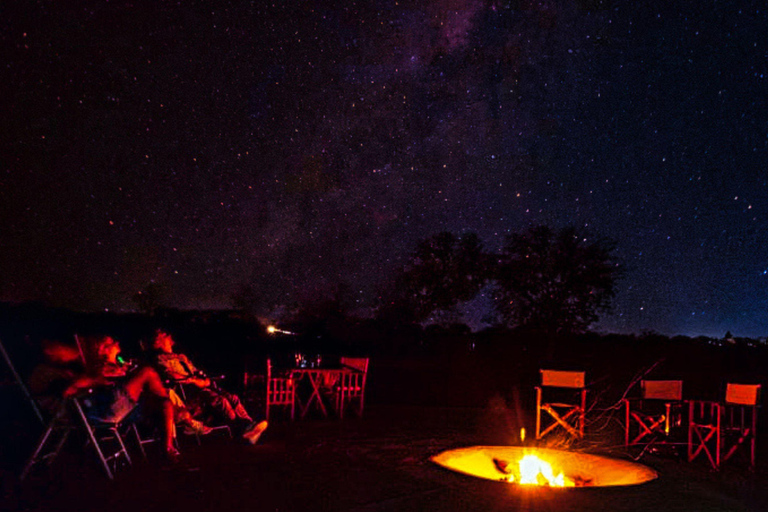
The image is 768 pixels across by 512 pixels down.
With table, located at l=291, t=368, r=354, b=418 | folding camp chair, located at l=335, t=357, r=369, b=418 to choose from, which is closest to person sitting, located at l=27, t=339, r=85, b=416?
table, located at l=291, t=368, r=354, b=418

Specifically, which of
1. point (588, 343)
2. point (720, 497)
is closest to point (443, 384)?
point (588, 343)

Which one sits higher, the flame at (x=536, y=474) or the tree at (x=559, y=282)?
the tree at (x=559, y=282)

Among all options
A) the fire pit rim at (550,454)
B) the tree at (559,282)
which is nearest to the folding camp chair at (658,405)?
the fire pit rim at (550,454)

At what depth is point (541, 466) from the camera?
6.19 m

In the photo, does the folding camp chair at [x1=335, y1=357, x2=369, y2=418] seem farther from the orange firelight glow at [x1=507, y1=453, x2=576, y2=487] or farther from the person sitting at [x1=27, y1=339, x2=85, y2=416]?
the person sitting at [x1=27, y1=339, x2=85, y2=416]

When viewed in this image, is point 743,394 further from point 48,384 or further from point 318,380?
point 48,384

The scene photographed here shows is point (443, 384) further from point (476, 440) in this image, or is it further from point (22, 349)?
point (22, 349)

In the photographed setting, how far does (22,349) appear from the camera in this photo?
9461 mm

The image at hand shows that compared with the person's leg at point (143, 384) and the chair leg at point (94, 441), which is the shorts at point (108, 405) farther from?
the chair leg at point (94, 441)

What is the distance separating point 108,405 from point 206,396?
145 centimetres

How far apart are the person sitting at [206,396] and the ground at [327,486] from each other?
7.8 inches

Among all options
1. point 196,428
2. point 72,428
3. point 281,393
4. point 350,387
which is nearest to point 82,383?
point 72,428

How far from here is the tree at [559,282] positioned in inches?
802

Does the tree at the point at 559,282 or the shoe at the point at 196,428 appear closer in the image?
the shoe at the point at 196,428
